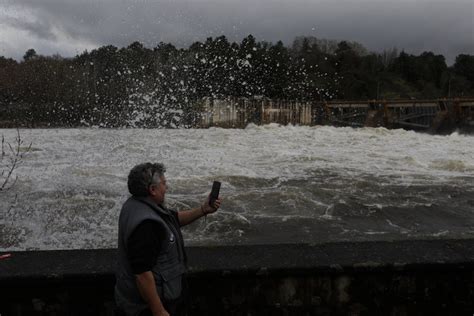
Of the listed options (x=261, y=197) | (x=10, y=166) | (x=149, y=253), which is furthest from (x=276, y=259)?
(x=10, y=166)

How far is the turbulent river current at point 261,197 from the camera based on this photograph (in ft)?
24.7

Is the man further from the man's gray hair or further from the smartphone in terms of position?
the smartphone

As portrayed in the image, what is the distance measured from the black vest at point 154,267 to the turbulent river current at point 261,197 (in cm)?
445

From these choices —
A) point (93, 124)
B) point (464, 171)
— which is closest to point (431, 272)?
point (464, 171)

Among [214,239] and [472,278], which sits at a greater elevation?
[472,278]

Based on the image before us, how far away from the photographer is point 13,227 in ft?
25.2

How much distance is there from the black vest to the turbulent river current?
14.6 ft

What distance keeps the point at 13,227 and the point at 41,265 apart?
16.2ft

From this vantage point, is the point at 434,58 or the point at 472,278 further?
the point at 434,58

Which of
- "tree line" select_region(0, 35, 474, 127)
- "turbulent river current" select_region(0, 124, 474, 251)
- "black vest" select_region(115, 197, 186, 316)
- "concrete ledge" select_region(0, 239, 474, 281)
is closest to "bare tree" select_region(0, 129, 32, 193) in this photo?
"turbulent river current" select_region(0, 124, 474, 251)

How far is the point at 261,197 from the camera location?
33.6ft

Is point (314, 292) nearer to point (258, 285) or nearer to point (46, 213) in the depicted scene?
point (258, 285)

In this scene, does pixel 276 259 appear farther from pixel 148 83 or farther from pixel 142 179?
pixel 148 83

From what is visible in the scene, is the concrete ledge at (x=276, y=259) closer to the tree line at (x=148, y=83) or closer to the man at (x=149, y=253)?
the man at (x=149, y=253)
